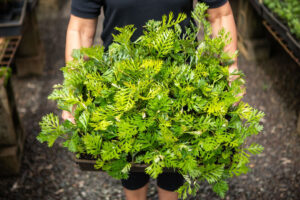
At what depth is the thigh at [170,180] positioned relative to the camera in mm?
1998

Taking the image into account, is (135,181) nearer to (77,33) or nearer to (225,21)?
(77,33)

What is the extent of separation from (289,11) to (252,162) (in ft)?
4.54

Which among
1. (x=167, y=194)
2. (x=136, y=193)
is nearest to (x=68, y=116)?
(x=136, y=193)

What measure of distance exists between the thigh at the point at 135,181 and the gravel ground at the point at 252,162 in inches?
25.3

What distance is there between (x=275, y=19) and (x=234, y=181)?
1559 mm

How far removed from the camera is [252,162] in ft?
9.66

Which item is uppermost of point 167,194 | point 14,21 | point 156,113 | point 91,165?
point 156,113

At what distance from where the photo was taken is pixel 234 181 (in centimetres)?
276

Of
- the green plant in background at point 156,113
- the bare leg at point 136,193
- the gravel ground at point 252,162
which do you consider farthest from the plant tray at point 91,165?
the gravel ground at point 252,162

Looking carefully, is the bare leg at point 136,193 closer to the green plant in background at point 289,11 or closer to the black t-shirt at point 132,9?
the black t-shirt at point 132,9

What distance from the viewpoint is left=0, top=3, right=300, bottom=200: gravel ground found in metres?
2.71

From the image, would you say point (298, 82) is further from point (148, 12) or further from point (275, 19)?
point (148, 12)

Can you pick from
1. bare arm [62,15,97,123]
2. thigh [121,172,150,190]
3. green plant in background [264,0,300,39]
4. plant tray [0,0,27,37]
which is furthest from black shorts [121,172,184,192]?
plant tray [0,0,27,37]

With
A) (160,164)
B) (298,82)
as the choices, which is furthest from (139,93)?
(298,82)
